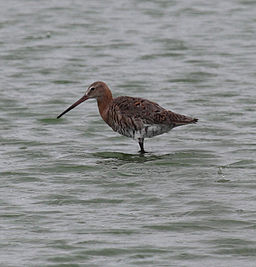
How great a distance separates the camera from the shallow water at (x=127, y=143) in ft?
31.2

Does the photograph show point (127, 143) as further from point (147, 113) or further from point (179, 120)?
point (179, 120)

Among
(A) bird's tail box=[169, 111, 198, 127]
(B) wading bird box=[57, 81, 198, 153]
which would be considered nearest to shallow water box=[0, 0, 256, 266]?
(B) wading bird box=[57, 81, 198, 153]

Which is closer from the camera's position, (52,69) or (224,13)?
(52,69)

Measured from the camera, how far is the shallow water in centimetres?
952

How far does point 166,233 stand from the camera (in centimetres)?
977

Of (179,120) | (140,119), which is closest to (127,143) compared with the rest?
(140,119)

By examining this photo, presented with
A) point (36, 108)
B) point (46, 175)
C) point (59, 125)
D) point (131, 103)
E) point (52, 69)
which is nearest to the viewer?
point (46, 175)

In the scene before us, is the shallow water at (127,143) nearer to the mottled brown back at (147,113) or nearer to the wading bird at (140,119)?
the wading bird at (140,119)

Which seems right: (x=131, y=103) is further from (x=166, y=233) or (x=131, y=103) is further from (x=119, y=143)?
(x=166, y=233)

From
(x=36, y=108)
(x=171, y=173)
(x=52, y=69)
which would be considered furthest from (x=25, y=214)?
(x=52, y=69)

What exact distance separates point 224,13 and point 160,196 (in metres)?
15.2

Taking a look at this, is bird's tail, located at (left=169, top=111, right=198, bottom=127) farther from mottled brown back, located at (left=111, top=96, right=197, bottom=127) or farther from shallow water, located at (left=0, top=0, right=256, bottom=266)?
shallow water, located at (left=0, top=0, right=256, bottom=266)

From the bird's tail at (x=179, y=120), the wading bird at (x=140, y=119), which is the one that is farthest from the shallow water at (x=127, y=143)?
the bird's tail at (x=179, y=120)

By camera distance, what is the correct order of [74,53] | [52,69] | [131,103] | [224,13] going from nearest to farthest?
[131,103], [52,69], [74,53], [224,13]
